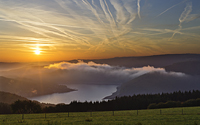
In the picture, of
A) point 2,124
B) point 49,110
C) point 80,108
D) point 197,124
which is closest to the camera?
point 197,124

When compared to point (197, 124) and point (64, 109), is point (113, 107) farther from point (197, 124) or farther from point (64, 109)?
point (197, 124)

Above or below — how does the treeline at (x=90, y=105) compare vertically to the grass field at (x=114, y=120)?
below

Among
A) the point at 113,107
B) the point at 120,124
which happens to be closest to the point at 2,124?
the point at 120,124

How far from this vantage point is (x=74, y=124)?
88.7ft

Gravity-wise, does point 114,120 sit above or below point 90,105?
above

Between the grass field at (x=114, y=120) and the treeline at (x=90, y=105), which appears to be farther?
the treeline at (x=90, y=105)

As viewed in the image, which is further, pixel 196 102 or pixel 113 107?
pixel 113 107

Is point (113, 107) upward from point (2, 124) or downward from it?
downward

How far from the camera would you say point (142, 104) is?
16725 centimetres

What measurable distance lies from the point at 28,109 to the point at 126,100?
92616 millimetres

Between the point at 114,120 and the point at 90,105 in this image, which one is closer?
the point at 114,120

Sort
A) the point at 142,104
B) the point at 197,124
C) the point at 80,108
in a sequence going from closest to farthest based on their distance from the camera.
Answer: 1. the point at 197,124
2. the point at 80,108
3. the point at 142,104

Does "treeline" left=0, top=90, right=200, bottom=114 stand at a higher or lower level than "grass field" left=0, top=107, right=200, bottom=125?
lower

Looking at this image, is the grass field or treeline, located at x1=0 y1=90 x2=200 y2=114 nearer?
the grass field
